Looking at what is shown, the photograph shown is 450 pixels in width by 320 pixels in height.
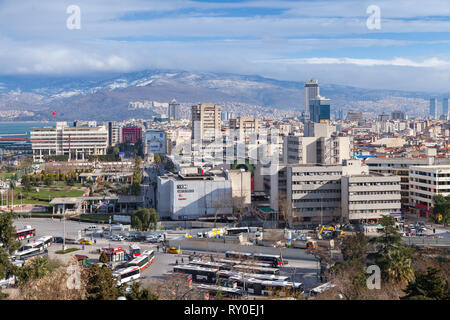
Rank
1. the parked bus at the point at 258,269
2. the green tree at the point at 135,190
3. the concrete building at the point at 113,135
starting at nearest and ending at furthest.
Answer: the parked bus at the point at 258,269 → the green tree at the point at 135,190 → the concrete building at the point at 113,135

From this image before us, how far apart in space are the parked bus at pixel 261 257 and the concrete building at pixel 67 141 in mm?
35460

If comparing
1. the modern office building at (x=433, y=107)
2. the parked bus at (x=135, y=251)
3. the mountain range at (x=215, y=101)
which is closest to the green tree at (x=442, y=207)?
the parked bus at (x=135, y=251)

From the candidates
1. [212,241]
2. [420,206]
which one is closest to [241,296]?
[212,241]

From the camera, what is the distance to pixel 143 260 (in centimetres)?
Result: 1270

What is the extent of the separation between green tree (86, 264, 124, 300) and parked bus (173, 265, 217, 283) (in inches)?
137

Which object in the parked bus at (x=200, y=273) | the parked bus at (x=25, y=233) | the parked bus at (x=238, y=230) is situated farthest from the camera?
the parked bus at (x=238, y=230)

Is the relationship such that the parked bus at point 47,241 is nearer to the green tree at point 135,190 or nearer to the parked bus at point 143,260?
the parked bus at point 143,260

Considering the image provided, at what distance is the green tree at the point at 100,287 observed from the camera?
6848mm

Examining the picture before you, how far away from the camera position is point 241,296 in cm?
1015

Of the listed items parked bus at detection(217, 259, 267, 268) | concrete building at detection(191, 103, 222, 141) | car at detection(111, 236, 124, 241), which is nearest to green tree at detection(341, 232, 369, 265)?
parked bus at detection(217, 259, 267, 268)

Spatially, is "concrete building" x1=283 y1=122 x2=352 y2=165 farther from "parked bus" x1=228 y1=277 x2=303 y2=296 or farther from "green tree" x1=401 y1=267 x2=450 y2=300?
"green tree" x1=401 y1=267 x2=450 y2=300

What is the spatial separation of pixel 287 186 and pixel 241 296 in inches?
336
